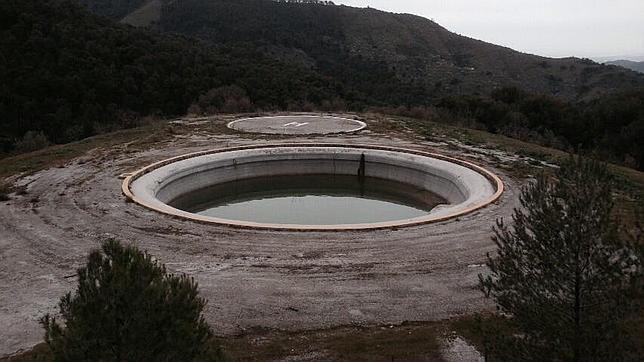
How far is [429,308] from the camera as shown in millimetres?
8375

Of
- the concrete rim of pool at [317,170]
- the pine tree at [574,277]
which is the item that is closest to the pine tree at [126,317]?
the pine tree at [574,277]

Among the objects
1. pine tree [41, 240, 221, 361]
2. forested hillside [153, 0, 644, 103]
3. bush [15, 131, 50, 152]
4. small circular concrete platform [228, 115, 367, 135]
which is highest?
forested hillside [153, 0, 644, 103]

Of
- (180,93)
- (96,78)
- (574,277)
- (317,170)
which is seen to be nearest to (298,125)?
(317,170)

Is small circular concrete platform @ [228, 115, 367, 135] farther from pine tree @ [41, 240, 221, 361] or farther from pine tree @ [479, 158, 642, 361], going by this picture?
pine tree @ [41, 240, 221, 361]

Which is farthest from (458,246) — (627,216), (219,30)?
(219,30)

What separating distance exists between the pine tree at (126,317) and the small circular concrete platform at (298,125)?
780 inches

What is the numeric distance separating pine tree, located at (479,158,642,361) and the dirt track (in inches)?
131

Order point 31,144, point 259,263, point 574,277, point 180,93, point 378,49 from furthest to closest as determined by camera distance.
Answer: point 378,49 < point 180,93 < point 31,144 < point 259,263 < point 574,277

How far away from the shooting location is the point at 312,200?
19109 millimetres

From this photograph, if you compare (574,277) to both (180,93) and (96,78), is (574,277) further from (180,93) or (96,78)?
(180,93)

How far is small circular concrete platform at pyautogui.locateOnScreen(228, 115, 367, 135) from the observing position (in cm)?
2448

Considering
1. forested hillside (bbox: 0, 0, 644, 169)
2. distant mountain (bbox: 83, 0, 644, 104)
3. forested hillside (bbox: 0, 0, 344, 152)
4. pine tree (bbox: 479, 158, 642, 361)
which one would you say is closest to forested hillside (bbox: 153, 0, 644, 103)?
distant mountain (bbox: 83, 0, 644, 104)

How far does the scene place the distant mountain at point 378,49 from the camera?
5784 cm

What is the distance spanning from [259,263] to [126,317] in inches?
237
